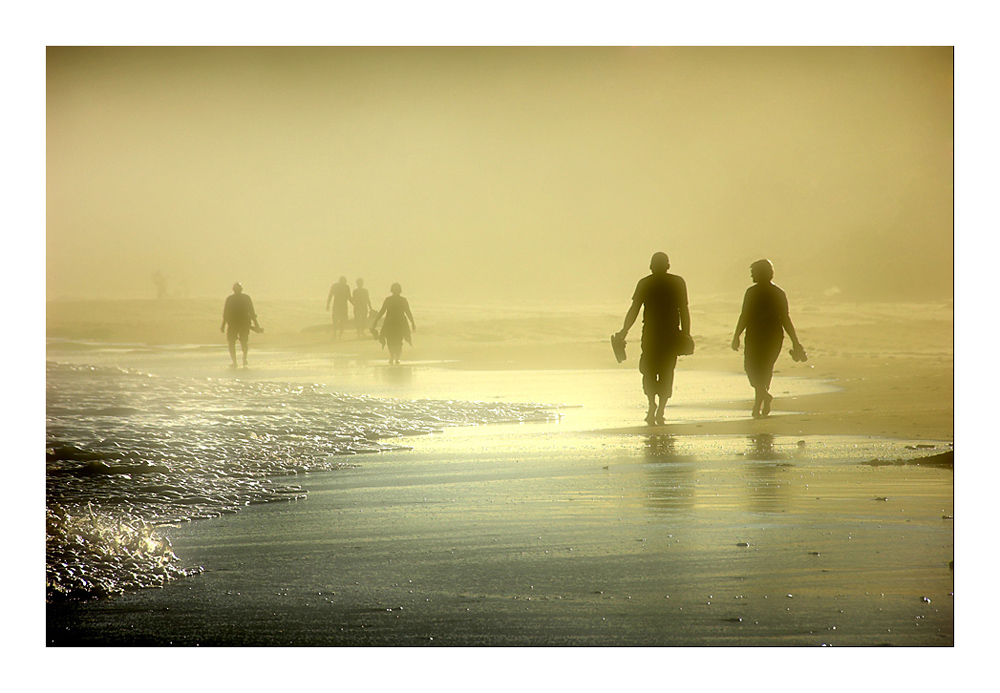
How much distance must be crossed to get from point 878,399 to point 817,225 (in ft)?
2.90

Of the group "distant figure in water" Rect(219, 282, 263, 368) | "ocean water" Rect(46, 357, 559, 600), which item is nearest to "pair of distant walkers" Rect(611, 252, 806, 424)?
"ocean water" Rect(46, 357, 559, 600)

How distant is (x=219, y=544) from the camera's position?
12.6 feet

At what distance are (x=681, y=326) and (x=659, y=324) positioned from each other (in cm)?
11

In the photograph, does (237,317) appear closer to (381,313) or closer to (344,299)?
(344,299)

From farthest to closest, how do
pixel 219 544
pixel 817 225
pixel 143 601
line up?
pixel 817 225, pixel 219 544, pixel 143 601

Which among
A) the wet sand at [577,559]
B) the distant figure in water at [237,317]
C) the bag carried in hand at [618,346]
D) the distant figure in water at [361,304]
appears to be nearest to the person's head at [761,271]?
the bag carried in hand at [618,346]

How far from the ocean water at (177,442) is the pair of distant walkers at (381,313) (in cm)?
29

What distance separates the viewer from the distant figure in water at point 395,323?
4.60 metres

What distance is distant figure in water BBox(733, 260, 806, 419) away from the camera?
4492 millimetres

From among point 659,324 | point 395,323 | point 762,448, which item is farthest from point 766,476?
point 395,323

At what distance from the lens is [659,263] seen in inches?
176
